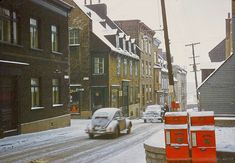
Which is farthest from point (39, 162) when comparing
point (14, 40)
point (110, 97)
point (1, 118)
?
point (110, 97)

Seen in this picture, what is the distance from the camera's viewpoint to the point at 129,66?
4941 centimetres

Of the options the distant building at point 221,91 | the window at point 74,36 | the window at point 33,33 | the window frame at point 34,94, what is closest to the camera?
the window frame at point 34,94

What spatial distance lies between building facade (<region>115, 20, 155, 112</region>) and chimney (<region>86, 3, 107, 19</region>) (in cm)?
478

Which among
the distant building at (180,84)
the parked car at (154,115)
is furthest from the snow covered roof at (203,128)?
the distant building at (180,84)

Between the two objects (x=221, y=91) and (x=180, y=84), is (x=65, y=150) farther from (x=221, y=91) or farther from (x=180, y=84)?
(x=180, y=84)

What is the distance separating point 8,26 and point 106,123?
294 inches

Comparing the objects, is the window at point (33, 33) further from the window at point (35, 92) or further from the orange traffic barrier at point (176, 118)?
the orange traffic barrier at point (176, 118)

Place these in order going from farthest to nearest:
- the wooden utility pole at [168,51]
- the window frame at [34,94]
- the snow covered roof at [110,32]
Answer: the snow covered roof at [110,32], the window frame at [34,94], the wooden utility pole at [168,51]

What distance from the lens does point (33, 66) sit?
983 inches

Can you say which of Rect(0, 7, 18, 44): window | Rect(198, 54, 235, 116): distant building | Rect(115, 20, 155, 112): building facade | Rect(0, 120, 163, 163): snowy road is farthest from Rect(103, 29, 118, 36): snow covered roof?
Rect(0, 120, 163, 163): snowy road

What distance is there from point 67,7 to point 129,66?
65.9 ft

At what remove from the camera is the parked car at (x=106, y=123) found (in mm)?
21672

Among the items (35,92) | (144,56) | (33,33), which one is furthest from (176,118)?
(144,56)

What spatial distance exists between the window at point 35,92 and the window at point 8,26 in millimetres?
3163
